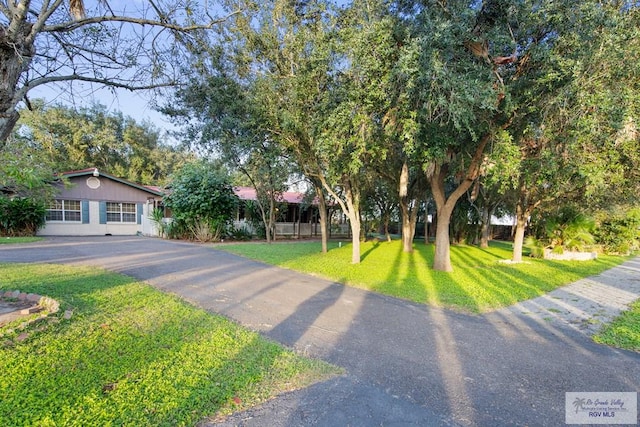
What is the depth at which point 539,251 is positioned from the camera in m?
13.8

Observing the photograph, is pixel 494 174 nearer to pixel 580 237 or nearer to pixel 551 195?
pixel 551 195

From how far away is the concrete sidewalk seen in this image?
8.41 ft

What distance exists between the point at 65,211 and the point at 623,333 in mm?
24399

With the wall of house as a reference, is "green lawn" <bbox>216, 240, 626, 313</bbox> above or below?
below

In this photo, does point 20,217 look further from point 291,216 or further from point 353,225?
point 353,225

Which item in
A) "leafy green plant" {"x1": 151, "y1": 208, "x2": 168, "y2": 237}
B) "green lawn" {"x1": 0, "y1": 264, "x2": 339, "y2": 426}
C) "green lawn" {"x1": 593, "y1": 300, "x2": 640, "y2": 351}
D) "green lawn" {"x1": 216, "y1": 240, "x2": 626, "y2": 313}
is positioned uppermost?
A: "leafy green plant" {"x1": 151, "y1": 208, "x2": 168, "y2": 237}

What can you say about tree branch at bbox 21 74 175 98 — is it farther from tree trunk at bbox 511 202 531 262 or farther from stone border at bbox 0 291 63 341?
tree trunk at bbox 511 202 531 262

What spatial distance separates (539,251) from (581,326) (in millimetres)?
10607

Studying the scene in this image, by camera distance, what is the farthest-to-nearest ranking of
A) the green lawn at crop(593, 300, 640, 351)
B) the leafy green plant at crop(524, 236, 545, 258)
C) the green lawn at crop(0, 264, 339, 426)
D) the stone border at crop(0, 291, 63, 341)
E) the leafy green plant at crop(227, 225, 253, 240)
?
the leafy green plant at crop(227, 225, 253, 240) → the leafy green plant at crop(524, 236, 545, 258) → the green lawn at crop(593, 300, 640, 351) → the stone border at crop(0, 291, 63, 341) → the green lawn at crop(0, 264, 339, 426)

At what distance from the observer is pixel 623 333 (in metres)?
4.56

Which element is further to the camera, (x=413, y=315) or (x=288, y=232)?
(x=288, y=232)

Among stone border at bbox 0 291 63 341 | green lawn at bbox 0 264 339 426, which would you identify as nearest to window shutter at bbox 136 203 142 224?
stone border at bbox 0 291 63 341

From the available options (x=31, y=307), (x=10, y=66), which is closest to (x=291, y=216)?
(x=31, y=307)

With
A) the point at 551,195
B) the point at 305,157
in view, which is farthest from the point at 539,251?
the point at 305,157
